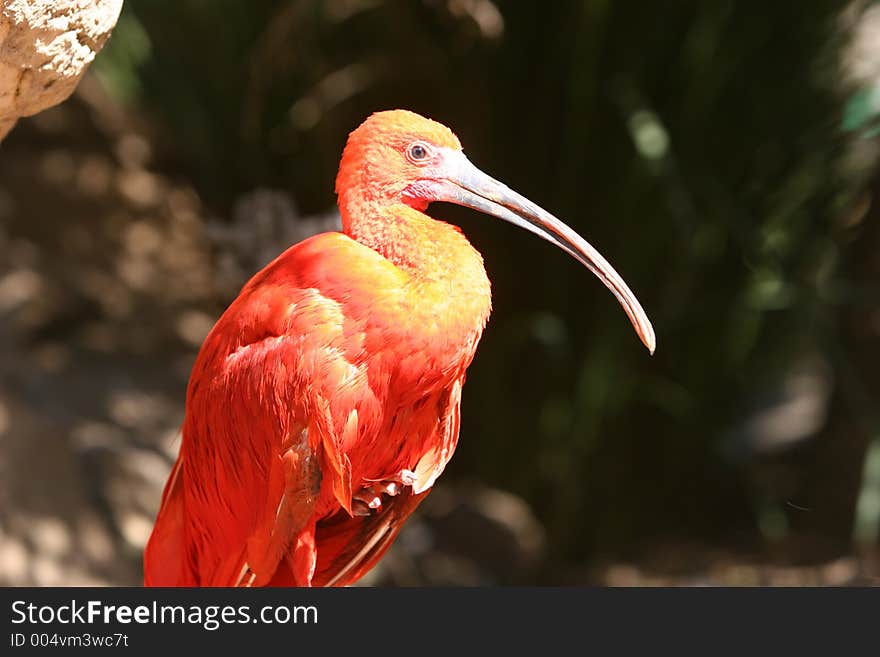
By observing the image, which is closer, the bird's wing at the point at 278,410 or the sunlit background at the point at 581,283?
the bird's wing at the point at 278,410

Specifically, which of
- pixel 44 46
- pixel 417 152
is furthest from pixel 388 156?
pixel 44 46

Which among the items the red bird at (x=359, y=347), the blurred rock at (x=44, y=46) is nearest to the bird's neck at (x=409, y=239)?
the red bird at (x=359, y=347)

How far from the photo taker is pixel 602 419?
2037 millimetres

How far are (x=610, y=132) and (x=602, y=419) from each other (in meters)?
0.58

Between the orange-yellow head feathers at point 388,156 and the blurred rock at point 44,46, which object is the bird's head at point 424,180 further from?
the blurred rock at point 44,46

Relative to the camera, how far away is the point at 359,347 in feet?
2.79

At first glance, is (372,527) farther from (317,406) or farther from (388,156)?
(388,156)

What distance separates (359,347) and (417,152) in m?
0.17

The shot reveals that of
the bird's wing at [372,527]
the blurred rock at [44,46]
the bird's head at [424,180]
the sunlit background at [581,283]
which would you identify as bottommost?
the bird's wing at [372,527]

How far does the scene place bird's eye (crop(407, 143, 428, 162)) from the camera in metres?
0.86

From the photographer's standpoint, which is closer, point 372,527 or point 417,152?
point 417,152

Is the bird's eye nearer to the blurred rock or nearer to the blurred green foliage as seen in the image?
the blurred rock

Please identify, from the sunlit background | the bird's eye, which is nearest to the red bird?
the bird's eye

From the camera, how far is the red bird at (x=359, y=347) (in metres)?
0.85
